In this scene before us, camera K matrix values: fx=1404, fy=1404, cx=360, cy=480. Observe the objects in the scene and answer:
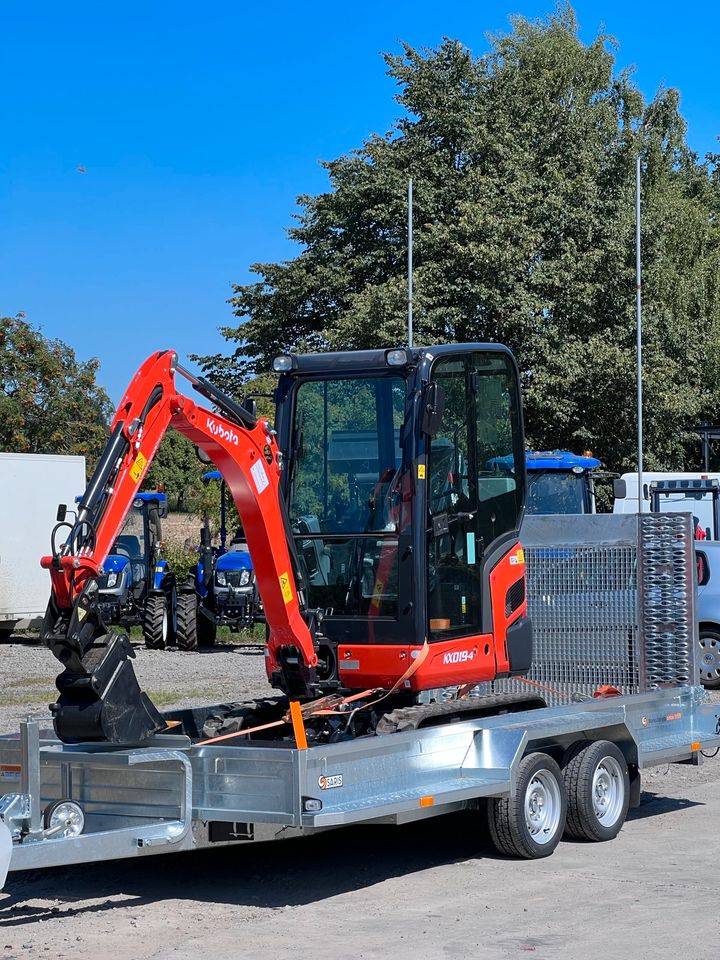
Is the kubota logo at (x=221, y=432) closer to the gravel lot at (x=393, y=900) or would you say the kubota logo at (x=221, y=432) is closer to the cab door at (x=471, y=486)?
the cab door at (x=471, y=486)

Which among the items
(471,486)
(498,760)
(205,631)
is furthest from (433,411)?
(205,631)

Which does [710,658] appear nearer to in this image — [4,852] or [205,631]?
[205,631]

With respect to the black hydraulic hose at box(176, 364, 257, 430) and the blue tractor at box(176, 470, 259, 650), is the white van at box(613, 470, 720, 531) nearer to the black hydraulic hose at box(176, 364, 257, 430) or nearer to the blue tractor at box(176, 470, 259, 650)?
the blue tractor at box(176, 470, 259, 650)

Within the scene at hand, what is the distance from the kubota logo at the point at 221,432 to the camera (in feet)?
26.2

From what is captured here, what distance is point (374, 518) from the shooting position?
29.1ft

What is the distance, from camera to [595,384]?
3428 centimetres

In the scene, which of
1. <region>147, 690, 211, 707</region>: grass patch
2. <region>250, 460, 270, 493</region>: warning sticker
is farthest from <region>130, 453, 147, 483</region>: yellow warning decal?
<region>147, 690, 211, 707</region>: grass patch

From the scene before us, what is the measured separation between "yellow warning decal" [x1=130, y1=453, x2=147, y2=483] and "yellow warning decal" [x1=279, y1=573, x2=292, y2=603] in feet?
4.22

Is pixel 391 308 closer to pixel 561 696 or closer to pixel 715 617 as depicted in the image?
pixel 715 617

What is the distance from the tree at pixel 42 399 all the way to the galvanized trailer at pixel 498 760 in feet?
106

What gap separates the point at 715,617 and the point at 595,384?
1724 centimetres

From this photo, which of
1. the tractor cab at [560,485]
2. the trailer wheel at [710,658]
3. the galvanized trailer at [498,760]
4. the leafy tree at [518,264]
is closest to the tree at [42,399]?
the leafy tree at [518,264]

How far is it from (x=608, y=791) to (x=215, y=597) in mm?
13554

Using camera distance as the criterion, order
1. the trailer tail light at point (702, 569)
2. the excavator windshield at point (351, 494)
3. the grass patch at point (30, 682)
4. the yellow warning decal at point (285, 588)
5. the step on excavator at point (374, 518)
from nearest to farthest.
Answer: the step on excavator at point (374, 518)
the yellow warning decal at point (285, 588)
the excavator windshield at point (351, 494)
the trailer tail light at point (702, 569)
the grass patch at point (30, 682)
